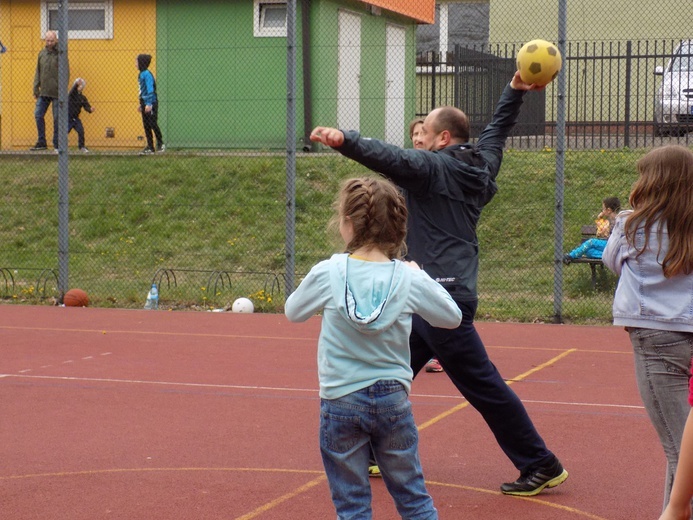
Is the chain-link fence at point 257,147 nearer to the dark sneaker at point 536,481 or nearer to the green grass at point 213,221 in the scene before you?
the green grass at point 213,221

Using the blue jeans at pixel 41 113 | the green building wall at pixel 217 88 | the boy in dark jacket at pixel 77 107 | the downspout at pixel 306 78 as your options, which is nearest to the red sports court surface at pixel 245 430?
the downspout at pixel 306 78

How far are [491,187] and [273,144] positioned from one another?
1032cm

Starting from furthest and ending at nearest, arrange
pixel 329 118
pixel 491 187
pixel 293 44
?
pixel 329 118 → pixel 293 44 → pixel 491 187

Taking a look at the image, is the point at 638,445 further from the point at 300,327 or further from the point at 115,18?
the point at 115,18

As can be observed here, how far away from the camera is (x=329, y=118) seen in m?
14.9

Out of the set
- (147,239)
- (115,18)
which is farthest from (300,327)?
(115,18)

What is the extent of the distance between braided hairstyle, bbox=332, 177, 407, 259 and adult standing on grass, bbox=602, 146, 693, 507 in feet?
3.06

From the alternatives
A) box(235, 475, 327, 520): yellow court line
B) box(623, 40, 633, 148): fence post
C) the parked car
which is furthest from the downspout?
box(235, 475, 327, 520): yellow court line

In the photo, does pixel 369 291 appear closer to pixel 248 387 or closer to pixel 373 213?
pixel 373 213

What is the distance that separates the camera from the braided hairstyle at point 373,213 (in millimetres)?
3771

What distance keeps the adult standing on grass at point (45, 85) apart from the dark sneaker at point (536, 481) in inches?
479

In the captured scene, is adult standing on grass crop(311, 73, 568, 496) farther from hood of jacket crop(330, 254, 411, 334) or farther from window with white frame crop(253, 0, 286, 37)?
window with white frame crop(253, 0, 286, 37)

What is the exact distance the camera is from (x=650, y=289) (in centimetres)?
414

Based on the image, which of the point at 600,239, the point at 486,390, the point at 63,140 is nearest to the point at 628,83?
the point at 600,239
